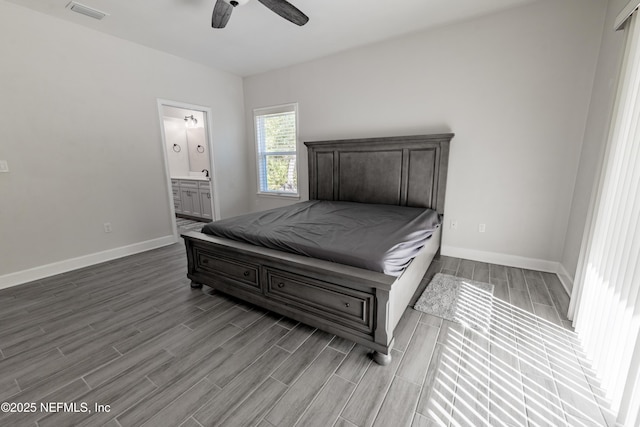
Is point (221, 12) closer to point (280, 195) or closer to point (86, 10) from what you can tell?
point (86, 10)

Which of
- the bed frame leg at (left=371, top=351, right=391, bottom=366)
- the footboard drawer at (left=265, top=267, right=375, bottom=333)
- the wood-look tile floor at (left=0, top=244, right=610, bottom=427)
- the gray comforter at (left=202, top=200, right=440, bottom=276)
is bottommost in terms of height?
the wood-look tile floor at (left=0, top=244, right=610, bottom=427)

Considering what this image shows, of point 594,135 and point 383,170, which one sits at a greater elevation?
point 594,135

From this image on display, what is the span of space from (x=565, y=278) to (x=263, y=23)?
417 cm

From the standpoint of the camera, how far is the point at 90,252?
331 cm

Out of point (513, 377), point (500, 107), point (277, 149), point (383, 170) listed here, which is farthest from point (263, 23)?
point (513, 377)

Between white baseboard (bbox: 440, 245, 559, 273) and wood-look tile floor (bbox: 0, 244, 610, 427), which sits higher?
white baseboard (bbox: 440, 245, 559, 273)

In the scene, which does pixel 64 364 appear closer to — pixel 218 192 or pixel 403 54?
pixel 218 192

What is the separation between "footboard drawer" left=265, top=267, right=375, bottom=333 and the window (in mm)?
2819

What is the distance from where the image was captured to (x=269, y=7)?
2.22m

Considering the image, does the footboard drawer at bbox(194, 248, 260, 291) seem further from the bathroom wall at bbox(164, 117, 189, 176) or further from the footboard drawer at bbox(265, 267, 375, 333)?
the bathroom wall at bbox(164, 117, 189, 176)

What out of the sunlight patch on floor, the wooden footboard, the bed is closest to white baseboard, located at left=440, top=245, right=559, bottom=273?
the bed

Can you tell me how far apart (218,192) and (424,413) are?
439 cm

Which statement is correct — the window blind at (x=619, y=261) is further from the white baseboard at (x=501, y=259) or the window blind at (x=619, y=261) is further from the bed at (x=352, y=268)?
the white baseboard at (x=501, y=259)

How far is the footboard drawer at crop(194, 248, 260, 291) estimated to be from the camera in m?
2.18
